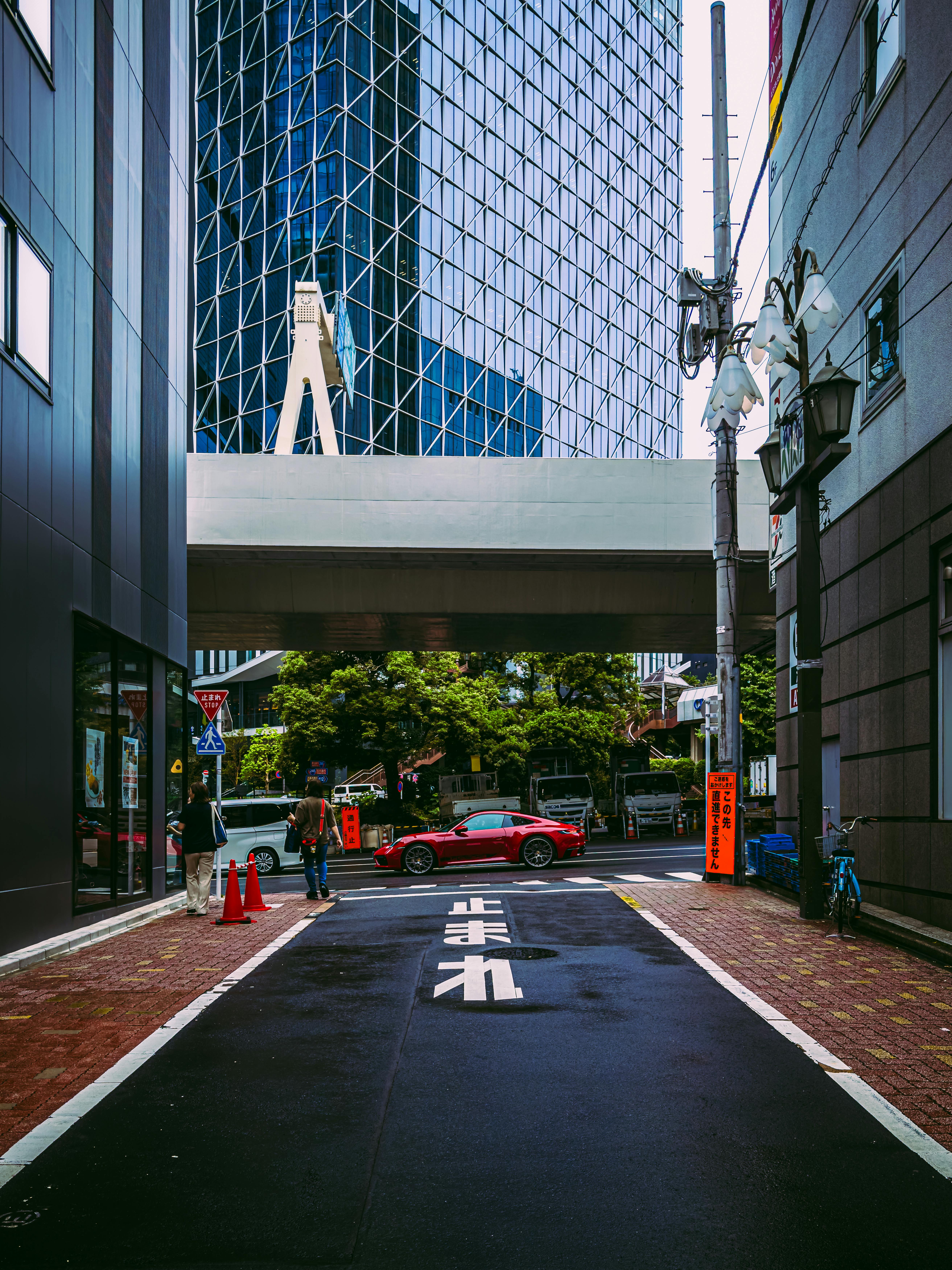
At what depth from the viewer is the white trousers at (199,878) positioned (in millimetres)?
15711

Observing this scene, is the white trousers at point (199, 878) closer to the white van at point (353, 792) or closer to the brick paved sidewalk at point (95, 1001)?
the brick paved sidewalk at point (95, 1001)

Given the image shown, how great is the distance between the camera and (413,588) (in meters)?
27.4

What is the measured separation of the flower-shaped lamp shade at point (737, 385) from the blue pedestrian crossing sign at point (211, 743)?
877 cm

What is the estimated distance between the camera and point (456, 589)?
2733 cm

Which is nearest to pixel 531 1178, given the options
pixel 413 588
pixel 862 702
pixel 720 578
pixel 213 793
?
pixel 862 702

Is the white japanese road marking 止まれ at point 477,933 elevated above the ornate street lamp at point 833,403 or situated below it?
below

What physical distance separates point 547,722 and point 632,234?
71050mm

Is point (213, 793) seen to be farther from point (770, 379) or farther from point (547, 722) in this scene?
point (770, 379)

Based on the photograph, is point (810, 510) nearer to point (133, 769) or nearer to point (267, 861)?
point (133, 769)

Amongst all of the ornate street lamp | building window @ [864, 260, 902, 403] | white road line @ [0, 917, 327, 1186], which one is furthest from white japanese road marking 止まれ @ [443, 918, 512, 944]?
building window @ [864, 260, 902, 403]

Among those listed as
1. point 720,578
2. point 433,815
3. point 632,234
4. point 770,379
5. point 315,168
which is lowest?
point 433,815

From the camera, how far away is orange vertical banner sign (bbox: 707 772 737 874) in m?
19.2


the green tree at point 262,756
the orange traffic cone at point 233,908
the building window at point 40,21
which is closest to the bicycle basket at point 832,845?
the orange traffic cone at point 233,908

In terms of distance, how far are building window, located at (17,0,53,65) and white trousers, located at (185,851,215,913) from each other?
9.56m
